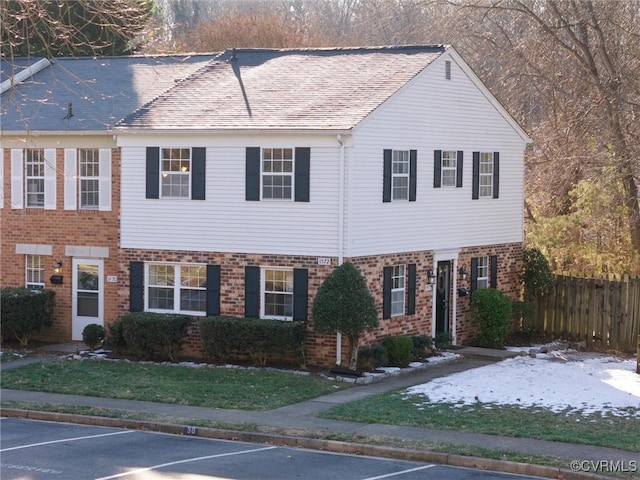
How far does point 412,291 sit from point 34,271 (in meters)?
9.95

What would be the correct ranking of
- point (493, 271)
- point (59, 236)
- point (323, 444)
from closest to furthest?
point (323, 444) → point (59, 236) → point (493, 271)

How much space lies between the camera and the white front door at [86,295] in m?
28.0

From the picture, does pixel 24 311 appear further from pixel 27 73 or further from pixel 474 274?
pixel 474 274

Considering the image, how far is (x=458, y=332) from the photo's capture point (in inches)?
1125

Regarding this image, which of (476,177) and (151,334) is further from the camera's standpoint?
(476,177)

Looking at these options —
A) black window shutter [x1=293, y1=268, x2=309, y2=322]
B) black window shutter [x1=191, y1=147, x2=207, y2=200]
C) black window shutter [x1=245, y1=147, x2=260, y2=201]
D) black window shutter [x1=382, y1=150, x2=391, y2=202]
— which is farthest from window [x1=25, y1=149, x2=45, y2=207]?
black window shutter [x1=382, y1=150, x2=391, y2=202]

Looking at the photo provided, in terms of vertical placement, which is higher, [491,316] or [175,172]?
[175,172]

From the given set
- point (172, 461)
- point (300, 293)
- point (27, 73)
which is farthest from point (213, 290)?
point (172, 461)

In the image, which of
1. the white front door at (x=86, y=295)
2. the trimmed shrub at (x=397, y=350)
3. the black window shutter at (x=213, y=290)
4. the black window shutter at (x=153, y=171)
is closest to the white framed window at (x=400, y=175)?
the trimmed shrub at (x=397, y=350)

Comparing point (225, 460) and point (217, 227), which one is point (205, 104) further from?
point (225, 460)

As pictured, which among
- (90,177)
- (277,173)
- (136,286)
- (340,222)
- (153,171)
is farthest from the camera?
(90,177)

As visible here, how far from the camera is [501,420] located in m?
18.4

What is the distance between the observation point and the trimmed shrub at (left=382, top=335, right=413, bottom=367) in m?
24.7

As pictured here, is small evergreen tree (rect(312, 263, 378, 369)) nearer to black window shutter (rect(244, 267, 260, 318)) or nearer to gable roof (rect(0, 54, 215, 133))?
black window shutter (rect(244, 267, 260, 318))
